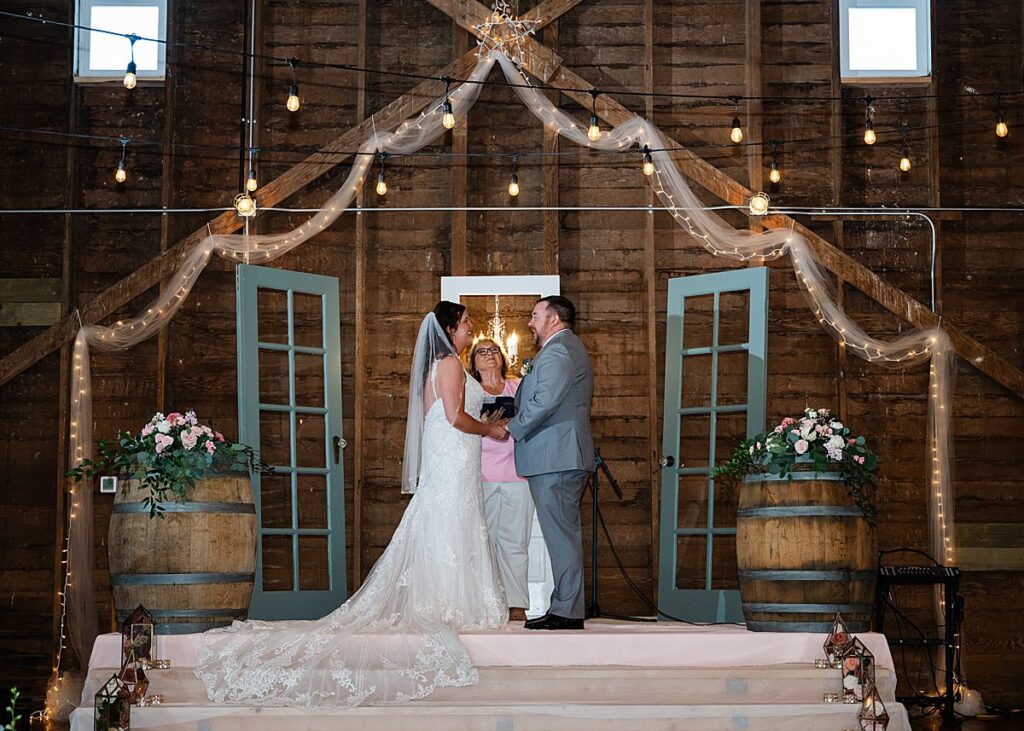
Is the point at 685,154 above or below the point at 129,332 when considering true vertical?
above

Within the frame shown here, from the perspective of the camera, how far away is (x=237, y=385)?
8.02 metres

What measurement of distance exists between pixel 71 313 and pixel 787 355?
189 inches

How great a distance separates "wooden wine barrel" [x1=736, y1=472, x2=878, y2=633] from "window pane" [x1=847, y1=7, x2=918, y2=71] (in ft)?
13.2

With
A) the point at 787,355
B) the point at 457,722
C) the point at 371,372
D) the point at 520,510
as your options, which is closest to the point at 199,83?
the point at 371,372

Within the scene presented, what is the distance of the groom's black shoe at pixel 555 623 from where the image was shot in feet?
19.0

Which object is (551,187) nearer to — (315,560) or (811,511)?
(315,560)

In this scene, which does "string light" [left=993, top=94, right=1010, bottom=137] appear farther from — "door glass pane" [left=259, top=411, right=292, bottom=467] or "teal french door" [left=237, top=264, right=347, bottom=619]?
"door glass pane" [left=259, top=411, right=292, bottom=467]

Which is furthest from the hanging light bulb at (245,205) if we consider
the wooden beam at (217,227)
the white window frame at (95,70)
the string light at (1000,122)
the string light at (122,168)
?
the string light at (1000,122)

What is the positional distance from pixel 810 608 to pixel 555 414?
151cm

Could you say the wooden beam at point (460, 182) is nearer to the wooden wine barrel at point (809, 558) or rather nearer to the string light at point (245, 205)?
the string light at point (245, 205)

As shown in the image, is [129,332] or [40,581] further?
[40,581]

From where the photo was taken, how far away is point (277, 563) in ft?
25.9

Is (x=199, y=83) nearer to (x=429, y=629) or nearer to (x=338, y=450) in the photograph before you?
(x=338, y=450)

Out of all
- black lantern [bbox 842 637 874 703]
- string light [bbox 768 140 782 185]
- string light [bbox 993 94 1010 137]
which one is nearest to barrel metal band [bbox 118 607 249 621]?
black lantern [bbox 842 637 874 703]
